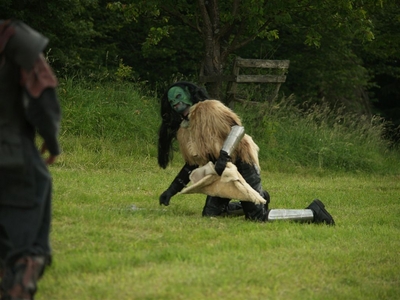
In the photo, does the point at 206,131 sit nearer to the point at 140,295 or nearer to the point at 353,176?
the point at 140,295

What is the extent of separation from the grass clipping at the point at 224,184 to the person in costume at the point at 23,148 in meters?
3.68

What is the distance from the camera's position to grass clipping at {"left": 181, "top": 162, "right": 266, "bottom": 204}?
846cm

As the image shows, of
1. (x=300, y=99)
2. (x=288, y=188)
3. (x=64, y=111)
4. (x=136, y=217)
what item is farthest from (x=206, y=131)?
(x=300, y=99)

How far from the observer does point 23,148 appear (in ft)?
16.0

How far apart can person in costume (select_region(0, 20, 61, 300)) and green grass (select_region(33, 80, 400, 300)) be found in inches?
26.0

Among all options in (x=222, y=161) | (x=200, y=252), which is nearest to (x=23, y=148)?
(x=200, y=252)

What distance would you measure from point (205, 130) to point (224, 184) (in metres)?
0.58

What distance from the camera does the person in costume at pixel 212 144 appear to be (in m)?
8.59

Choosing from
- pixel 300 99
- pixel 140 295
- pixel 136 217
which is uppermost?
pixel 140 295

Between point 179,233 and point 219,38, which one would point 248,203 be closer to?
point 179,233

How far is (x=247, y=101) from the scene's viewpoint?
1761 centimetres

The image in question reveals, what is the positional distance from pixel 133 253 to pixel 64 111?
355 inches

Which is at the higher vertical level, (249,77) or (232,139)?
(232,139)

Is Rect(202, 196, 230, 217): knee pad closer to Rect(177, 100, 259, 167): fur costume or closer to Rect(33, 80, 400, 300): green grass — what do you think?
Rect(33, 80, 400, 300): green grass
